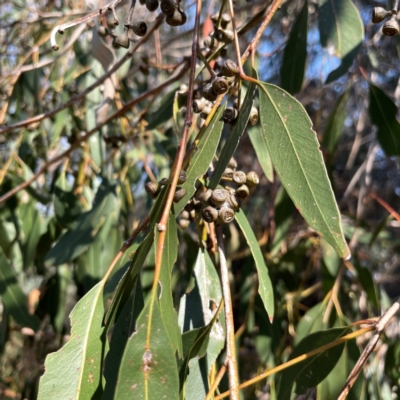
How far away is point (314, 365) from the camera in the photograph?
99cm

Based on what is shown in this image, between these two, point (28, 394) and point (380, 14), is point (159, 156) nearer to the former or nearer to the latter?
point (380, 14)

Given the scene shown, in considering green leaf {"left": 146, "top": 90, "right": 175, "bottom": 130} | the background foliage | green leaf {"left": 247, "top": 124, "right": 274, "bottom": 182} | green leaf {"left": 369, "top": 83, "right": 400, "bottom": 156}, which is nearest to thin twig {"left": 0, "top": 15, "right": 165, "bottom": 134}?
the background foliage

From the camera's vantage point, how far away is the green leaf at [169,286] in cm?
64

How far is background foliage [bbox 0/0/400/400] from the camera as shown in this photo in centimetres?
70

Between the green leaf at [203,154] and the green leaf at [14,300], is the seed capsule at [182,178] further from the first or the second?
the green leaf at [14,300]

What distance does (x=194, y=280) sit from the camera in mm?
962

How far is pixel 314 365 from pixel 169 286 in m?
0.49

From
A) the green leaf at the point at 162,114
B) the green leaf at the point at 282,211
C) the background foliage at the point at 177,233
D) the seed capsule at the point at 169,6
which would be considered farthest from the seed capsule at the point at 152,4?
the green leaf at the point at 282,211

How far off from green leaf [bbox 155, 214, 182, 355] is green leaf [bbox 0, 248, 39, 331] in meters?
0.84

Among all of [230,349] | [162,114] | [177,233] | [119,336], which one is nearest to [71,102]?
[162,114]

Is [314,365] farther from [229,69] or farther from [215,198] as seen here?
[229,69]

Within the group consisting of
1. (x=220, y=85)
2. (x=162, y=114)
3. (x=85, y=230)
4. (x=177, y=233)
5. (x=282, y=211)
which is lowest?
(x=282, y=211)

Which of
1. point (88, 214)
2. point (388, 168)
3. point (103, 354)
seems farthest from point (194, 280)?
point (388, 168)

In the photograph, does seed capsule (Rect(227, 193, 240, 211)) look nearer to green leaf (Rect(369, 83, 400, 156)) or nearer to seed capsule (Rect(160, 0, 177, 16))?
seed capsule (Rect(160, 0, 177, 16))
